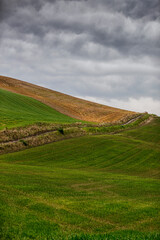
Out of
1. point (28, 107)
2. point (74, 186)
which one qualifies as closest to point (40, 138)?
point (74, 186)

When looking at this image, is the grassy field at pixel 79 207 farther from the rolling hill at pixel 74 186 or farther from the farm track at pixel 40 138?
the farm track at pixel 40 138

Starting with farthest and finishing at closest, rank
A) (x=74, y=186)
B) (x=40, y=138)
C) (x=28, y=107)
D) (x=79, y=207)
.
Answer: (x=28, y=107) → (x=40, y=138) → (x=74, y=186) → (x=79, y=207)

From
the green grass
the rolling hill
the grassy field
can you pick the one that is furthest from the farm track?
the green grass

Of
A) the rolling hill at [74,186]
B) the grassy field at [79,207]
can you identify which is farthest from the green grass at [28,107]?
the grassy field at [79,207]

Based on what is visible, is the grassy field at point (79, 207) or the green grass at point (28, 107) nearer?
the grassy field at point (79, 207)

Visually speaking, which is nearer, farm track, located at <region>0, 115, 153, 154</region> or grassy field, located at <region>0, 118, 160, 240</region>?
grassy field, located at <region>0, 118, 160, 240</region>

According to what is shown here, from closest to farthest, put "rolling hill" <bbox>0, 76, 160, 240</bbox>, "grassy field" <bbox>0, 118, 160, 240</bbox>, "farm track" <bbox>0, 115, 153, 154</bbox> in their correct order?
"grassy field" <bbox>0, 118, 160, 240</bbox> → "rolling hill" <bbox>0, 76, 160, 240</bbox> → "farm track" <bbox>0, 115, 153, 154</bbox>

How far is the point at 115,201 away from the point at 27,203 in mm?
5125

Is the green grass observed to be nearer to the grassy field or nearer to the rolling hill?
the rolling hill

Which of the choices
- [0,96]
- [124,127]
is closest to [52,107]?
[0,96]

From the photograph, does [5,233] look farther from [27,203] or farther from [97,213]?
[97,213]

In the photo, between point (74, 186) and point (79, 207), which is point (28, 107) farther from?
point (79, 207)

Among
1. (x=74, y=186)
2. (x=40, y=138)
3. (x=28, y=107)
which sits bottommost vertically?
(x=74, y=186)

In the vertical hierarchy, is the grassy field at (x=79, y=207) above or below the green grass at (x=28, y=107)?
below
